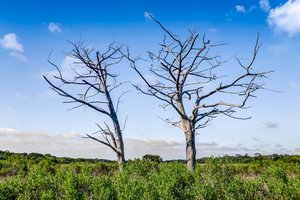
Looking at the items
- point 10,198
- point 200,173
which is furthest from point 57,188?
point 200,173

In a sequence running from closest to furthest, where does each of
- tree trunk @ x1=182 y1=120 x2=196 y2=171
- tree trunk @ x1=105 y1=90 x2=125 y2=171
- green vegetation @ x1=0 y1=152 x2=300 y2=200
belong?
green vegetation @ x1=0 y1=152 x2=300 y2=200
tree trunk @ x1=182 y1=120 x2=196 y2=171
tree trunk @ x1=105 y1=90 x2=125 y2=171

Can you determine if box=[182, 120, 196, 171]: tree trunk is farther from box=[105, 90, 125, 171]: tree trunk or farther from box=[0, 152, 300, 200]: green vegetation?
box=[0, 152, 300, 200]: green vegetation

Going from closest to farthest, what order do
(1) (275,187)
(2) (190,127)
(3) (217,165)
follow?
(1) (275,187), (3) (217,165), (2) (190,127)

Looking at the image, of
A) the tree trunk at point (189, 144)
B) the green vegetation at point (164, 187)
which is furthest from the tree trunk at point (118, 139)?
the green vegetation at point (164, 187)

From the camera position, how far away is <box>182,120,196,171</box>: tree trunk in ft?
Answer: 60.8

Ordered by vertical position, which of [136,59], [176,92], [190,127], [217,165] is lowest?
[217,165]

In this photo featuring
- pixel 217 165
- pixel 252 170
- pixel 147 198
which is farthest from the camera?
pixel 252 170

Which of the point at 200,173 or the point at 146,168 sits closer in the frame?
the point at 200,173

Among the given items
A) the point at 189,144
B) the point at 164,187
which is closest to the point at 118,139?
the point at 189,144

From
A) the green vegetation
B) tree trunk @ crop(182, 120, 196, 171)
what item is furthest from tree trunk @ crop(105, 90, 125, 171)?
the green vegetation

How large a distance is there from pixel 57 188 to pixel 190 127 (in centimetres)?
869

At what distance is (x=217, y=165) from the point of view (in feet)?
41.4

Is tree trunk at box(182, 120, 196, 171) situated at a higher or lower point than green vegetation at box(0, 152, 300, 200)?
higher

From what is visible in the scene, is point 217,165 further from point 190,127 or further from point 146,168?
point 190,127
